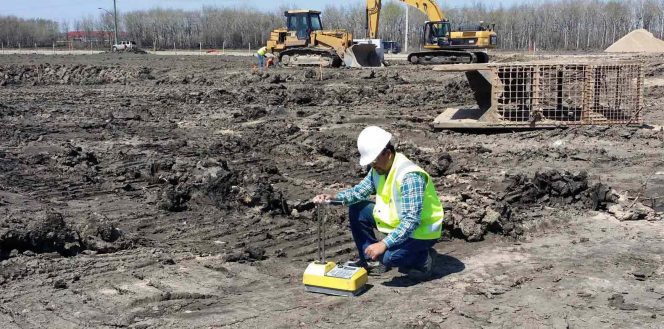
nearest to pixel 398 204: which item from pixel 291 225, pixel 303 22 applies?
pixel 291 225

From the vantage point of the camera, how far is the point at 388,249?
4.65m

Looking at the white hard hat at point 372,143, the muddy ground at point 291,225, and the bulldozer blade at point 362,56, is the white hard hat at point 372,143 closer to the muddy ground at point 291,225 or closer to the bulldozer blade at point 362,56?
the muddy ground at point 291,225

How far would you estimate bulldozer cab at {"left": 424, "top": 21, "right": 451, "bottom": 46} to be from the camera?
27.3 metres

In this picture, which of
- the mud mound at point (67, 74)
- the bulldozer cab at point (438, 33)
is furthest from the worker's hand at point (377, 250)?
the bulldozer cab at point (438, 33)

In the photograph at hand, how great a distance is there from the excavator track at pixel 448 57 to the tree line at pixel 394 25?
2896 cm

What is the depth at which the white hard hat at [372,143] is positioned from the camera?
4613 millimetres

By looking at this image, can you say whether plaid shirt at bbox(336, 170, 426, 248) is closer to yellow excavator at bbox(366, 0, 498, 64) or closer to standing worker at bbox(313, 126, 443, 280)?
standing worker at bbox(313, 126, 443, 280)

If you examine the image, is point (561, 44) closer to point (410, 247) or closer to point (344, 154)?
point (344, 154)

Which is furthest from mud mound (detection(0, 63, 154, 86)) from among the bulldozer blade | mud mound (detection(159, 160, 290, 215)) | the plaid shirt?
the plaid shirt

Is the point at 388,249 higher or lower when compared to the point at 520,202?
higher

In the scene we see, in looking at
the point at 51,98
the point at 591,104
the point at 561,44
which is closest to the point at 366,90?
the point at 591,104

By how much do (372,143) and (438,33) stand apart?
78.5 ft

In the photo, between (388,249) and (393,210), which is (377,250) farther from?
(393,210)

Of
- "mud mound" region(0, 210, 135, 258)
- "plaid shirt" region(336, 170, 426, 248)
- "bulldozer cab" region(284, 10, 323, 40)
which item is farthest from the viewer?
"bulldozer cab" region(284, 10, 323, 40)
